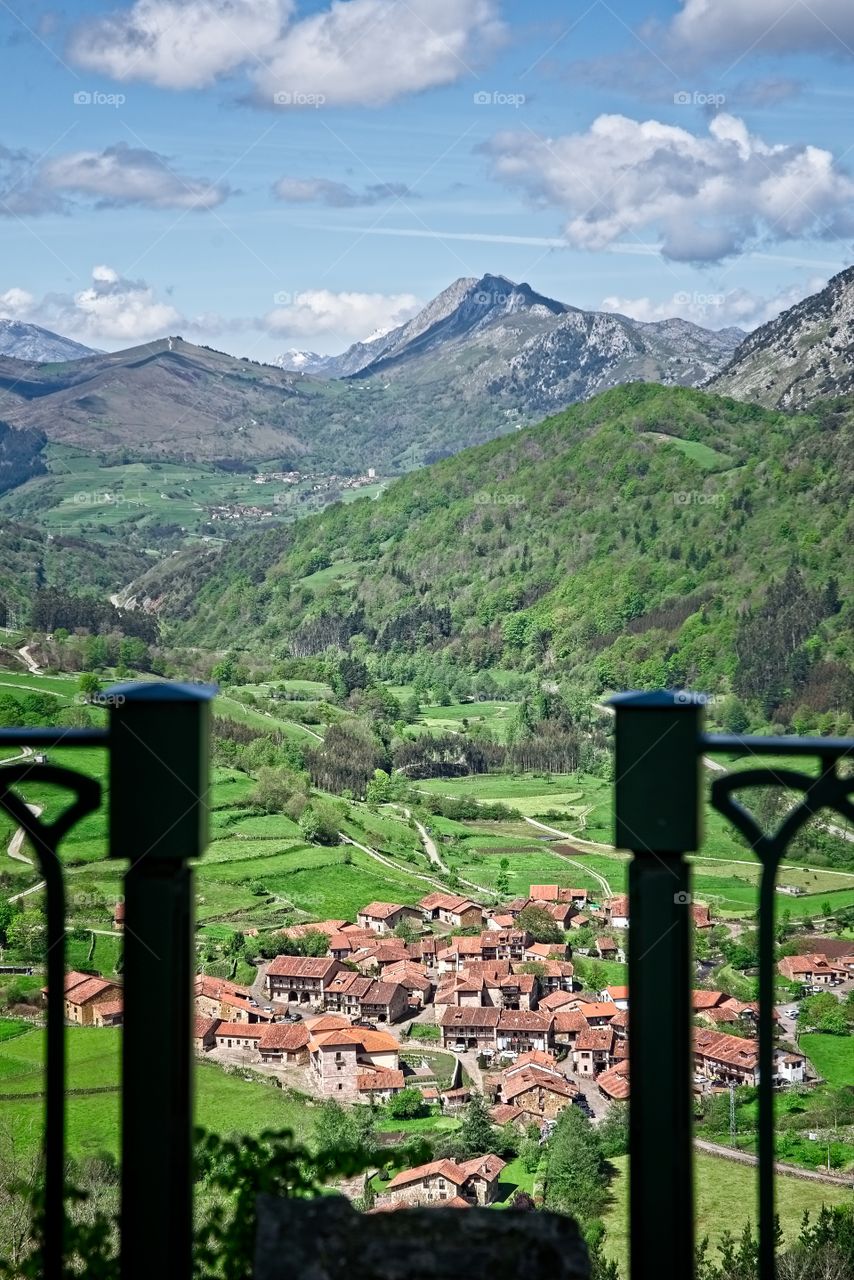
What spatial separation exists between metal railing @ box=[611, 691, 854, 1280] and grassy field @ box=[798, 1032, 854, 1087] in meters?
21.7

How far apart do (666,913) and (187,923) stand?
650 millimetres

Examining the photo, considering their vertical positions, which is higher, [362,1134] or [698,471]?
[698,471]

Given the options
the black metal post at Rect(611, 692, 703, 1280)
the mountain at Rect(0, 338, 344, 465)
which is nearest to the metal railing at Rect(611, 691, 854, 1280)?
the black metal post at Rect(611, 692, 703, 1280)

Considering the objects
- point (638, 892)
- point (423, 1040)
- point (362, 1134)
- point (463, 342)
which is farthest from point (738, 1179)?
point (463, 342)

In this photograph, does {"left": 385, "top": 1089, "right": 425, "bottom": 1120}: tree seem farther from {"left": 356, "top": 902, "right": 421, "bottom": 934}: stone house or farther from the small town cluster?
{"left": 356, "top": 902, "right": 421, "bottom": 934}: stone house

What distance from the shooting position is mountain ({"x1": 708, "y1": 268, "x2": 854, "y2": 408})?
88.8m

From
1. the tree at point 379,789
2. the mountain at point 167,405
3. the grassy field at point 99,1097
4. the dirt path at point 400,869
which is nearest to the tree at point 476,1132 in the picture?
the grassy field at point 99,1097

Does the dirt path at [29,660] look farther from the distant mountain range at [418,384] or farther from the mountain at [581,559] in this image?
the distant mountain range at [418,384]

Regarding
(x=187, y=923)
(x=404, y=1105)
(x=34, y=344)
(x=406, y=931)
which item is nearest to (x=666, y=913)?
(x=187, y=923)

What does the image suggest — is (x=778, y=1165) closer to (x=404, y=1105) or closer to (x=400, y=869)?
(x=404, y=1105)

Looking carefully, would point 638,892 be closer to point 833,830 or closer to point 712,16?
point 833,830

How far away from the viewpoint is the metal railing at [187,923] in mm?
1538

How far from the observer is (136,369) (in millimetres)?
120125

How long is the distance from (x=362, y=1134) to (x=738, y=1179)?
5.10 m
